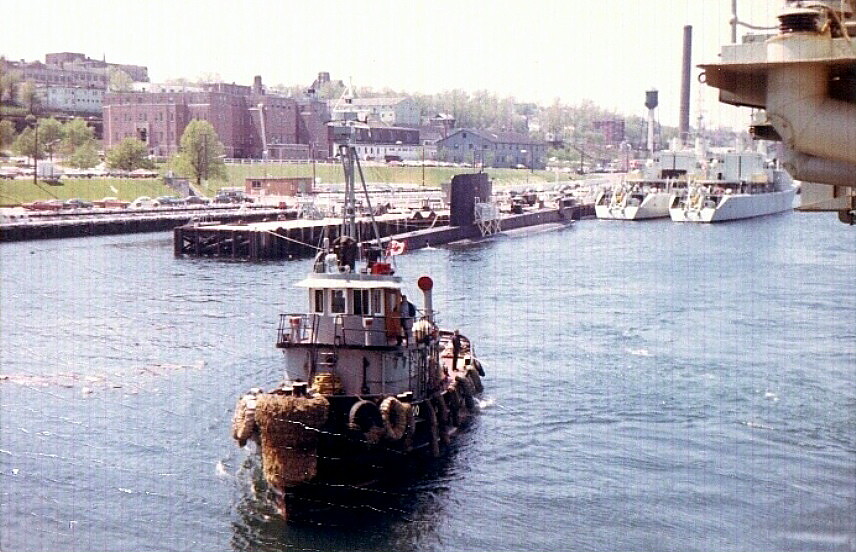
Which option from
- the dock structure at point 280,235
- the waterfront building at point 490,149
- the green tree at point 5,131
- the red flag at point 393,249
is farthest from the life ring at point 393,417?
the waterfront building at point 490,149

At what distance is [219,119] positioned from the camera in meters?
112

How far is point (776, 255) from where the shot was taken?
210ft

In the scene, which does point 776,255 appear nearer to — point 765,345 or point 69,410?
point 765,345

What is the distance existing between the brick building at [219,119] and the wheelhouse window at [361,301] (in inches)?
3608

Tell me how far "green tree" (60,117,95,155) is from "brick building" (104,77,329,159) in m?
12.7

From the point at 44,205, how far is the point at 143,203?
10.7 m

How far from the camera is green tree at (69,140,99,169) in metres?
93.2

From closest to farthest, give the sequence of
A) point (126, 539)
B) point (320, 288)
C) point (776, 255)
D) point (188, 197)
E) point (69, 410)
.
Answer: point (126, 539), point (320, 288), point (69, 410), point (776, 255), point (188, 197)

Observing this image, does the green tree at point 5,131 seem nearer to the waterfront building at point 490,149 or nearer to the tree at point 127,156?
the tree at point 127,156

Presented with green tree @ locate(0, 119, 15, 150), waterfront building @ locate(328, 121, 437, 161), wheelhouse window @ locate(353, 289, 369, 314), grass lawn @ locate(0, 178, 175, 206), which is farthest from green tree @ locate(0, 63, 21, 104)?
waterfront building @ locate(328, 121, 437, 161)

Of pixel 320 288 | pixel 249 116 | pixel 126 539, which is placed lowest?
pixel 126 539

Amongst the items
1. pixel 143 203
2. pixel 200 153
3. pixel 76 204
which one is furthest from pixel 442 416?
pixel 200 153

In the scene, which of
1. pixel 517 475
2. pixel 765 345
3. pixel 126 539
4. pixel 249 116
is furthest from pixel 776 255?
pixel 249 116

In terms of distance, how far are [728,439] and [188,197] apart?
74215mm
